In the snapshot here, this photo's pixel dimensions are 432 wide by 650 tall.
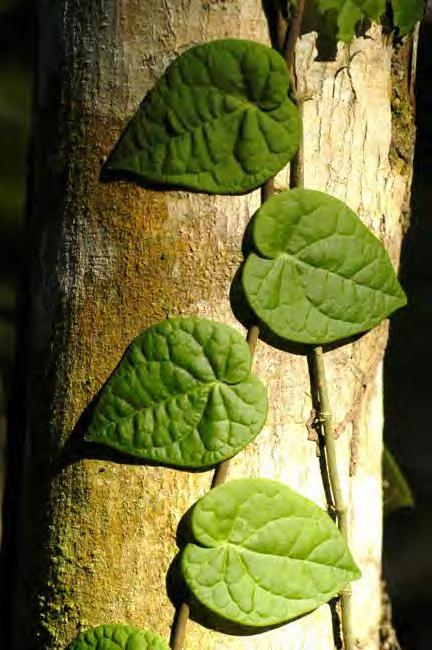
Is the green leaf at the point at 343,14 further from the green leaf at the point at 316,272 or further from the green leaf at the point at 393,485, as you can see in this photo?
the green leaf at the point at 393,485

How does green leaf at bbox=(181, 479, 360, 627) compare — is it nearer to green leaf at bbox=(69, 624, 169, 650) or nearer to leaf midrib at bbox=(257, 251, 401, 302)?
green leaf at bbox=(69, 624, 169, 650)

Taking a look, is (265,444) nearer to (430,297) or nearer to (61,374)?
(61,374)

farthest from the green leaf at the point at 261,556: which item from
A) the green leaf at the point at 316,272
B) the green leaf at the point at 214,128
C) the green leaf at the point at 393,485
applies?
the green leaf at the point at 393,485

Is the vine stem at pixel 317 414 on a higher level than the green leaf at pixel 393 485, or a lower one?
higher

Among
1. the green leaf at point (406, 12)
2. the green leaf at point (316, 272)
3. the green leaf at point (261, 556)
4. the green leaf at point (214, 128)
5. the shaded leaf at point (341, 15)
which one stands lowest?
the green leaf at point (261, 556)

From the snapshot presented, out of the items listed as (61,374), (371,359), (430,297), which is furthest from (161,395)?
(430,297)

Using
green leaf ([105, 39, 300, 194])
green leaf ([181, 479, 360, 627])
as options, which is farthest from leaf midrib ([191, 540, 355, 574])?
green leaf ([105, 39, 300, 194])

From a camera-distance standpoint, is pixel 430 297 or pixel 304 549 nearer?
pixel 304 549

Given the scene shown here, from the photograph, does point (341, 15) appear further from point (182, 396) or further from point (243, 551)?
point (243, 551)
